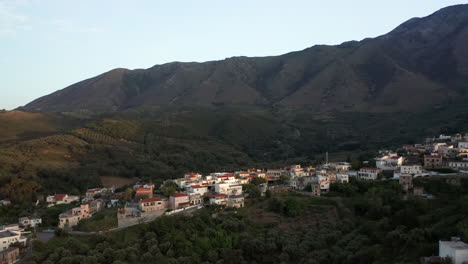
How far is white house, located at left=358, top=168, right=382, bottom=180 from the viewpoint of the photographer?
4112 centimetres

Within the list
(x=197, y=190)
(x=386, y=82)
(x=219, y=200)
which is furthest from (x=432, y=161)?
(x=386, y=82)

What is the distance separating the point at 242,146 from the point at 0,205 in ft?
196

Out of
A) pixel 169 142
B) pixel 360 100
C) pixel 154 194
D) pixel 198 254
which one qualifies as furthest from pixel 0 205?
pixel 360 100

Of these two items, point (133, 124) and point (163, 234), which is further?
point (133, 124)

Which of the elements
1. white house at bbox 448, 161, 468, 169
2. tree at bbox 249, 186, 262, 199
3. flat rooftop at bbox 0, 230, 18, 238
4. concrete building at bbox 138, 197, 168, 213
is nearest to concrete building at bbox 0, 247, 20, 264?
flat rooftop at bbox 0, 230, 18, 238

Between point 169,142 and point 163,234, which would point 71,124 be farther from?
point 163,234

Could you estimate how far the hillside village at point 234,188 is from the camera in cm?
3600

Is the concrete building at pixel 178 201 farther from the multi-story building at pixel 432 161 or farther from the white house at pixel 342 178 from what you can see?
the multi-story building at pixel 432 161

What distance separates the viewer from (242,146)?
3947 inches

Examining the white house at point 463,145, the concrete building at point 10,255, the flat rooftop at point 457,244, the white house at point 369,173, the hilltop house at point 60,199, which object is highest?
the white house at point 463,145

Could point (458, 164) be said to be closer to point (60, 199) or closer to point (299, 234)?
point (299, 234)

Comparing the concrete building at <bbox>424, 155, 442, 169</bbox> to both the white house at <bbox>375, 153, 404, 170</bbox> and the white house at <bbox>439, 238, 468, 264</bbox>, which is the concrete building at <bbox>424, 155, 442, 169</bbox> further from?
the white house at <bbox>439, 238, 468, 264</bbox>

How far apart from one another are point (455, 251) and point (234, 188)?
23901 millimetres

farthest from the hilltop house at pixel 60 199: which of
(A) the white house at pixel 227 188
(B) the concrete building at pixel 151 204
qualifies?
(A) the white house at pixel 227 188
